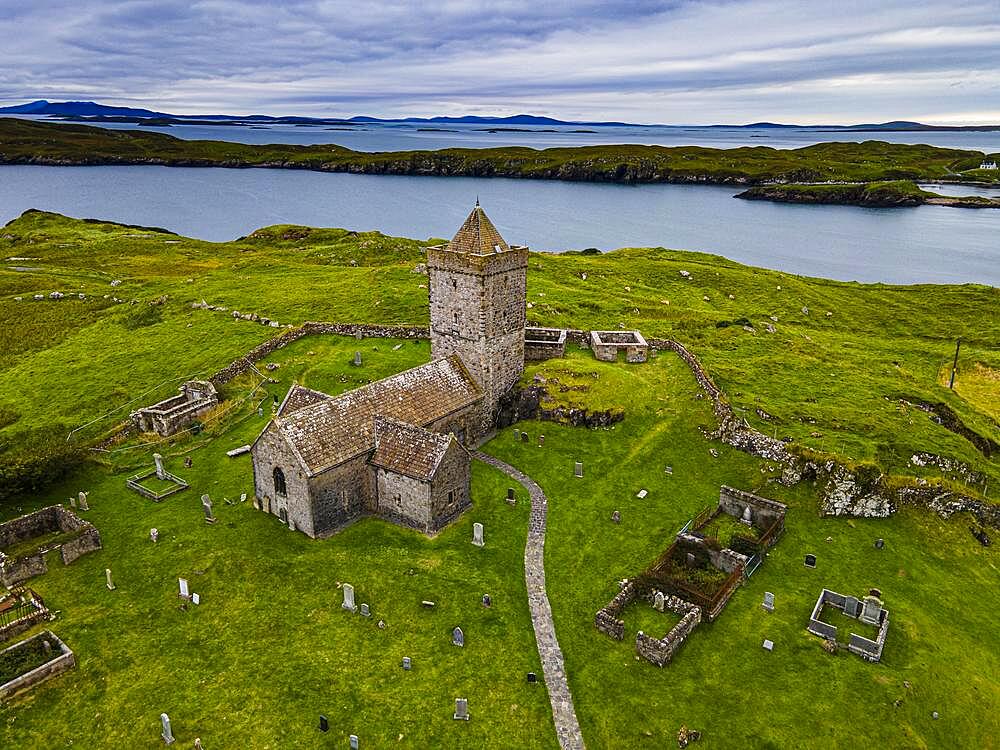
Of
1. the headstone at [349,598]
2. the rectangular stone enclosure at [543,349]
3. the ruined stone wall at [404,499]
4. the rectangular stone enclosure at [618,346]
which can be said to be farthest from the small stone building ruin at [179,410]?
the rectangular stone enclosure at [618,346]

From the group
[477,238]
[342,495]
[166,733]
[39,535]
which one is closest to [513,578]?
[342,495]

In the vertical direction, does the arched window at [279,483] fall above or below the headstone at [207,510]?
above

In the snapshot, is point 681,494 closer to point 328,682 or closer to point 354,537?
point 354,537

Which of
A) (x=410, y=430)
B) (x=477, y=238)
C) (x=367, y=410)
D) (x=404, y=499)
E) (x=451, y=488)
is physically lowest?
(x=404, y=499)

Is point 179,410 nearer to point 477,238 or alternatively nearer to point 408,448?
point 408,448

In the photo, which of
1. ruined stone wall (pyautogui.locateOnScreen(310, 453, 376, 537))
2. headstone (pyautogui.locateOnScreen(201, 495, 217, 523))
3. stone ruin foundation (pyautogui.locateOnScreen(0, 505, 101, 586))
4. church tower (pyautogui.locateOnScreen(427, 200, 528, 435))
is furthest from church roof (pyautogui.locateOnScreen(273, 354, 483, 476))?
stone ruin foundation (pyautogui.locateOnScreen(0, 505, 101, 586))

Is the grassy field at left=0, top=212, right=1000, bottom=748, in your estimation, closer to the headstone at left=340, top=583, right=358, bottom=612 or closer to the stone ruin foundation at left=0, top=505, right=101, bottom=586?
the headstone at left=340, top=583, right=358, bottom=612

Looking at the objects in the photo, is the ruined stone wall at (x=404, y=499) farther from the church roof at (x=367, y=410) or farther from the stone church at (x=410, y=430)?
the church roof at (x=367, y=410)
